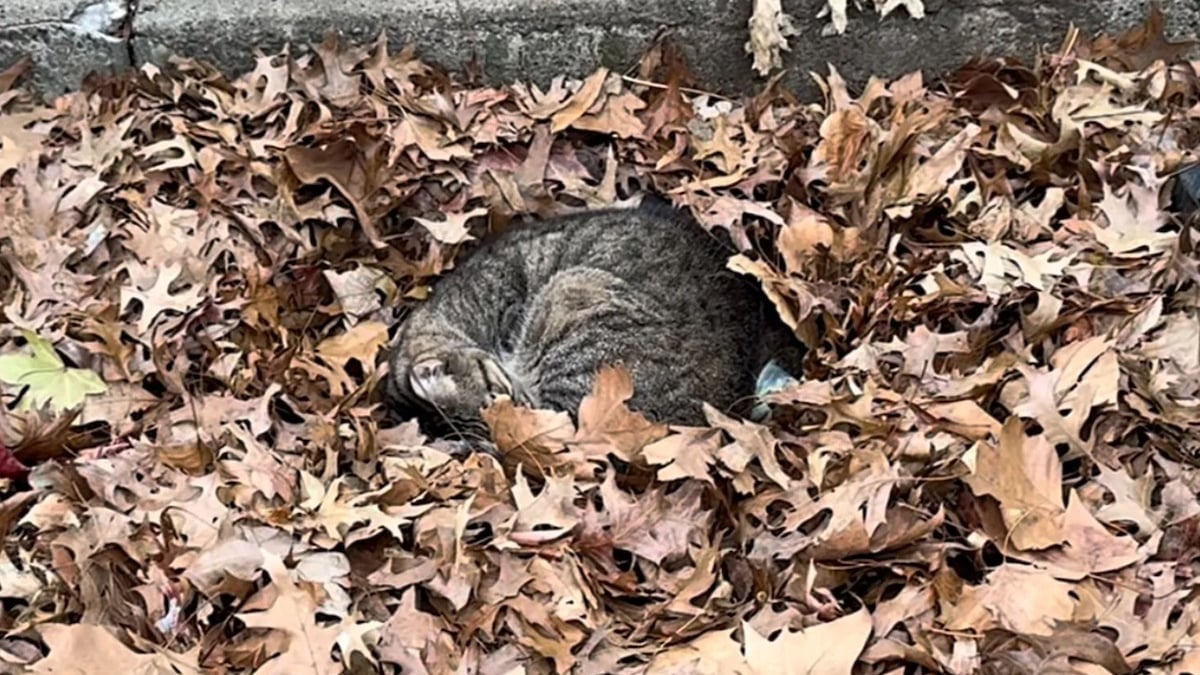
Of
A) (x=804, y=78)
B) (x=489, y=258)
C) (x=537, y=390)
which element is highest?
(x=804, y=78)

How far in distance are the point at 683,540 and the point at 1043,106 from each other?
2.08m

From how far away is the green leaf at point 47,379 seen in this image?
11.9 feet

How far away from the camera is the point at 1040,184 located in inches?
167

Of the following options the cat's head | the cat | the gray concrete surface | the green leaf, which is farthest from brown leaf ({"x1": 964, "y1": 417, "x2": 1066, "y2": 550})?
the green leaf

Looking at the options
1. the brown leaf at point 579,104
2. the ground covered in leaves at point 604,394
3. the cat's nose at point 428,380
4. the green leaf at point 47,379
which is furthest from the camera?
the brown leaf at point 579,104

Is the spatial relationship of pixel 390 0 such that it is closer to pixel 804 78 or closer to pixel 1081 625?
pixel 804 78

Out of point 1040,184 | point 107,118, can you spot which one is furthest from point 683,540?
point 107,118

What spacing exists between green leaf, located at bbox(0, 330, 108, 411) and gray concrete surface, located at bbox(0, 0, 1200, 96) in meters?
1.40

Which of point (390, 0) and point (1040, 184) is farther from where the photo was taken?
point (390, 0)

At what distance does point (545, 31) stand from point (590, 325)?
48.5 inches

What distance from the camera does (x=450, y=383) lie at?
3814mm

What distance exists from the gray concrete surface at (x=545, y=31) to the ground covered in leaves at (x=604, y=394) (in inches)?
3.8

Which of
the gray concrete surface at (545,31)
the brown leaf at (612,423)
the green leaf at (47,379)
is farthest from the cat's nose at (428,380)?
the gray concrete surface at (545,31)

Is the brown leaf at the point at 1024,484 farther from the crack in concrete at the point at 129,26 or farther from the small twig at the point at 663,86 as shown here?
the crack in concrete at the point at 129,26
